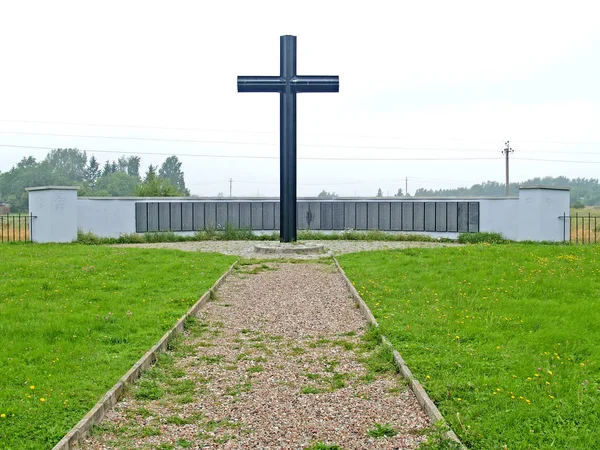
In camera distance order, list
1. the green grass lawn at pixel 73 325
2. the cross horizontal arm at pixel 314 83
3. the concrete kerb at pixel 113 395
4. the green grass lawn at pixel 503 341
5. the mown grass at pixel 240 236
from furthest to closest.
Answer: the mown grass at pixel 240 236, the cross horizontal arm at pixel 314 83, the green grass lawn at pixel 73 325, the green grass lawn at pixel 503 341, the concrete kerb at pixel 113 395

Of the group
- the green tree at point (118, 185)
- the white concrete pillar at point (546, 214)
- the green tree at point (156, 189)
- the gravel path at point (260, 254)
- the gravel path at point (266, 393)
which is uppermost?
the green tree at point (118, 185)

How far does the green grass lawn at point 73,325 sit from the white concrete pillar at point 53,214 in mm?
6813

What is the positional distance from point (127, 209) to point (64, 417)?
19.1 metres

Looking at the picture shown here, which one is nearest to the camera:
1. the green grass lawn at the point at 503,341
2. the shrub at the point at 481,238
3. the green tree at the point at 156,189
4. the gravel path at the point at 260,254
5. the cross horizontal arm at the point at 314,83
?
the green grass lawn at the point at 503,341

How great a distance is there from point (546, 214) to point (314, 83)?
9980 millimetres

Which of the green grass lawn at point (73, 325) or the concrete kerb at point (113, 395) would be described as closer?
the concrete kerb at point (113, 395)

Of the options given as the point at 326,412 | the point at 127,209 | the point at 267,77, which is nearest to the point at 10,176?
the point at 127,209

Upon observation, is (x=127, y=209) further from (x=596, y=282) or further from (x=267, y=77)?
(x=596, y=282)

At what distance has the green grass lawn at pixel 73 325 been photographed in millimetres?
4383

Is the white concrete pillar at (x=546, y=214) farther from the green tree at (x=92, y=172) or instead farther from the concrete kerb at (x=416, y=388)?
the green tree at (x=92, y=172)

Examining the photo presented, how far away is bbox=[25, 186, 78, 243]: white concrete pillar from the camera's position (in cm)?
2005

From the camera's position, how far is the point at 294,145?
17484 mm

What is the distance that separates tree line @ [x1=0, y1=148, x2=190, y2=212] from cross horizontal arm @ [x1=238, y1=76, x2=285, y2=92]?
2151 inches

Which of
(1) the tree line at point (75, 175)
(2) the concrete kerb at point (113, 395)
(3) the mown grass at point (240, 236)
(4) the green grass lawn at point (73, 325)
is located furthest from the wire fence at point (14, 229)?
(1) the tree line at point (75, 175)
